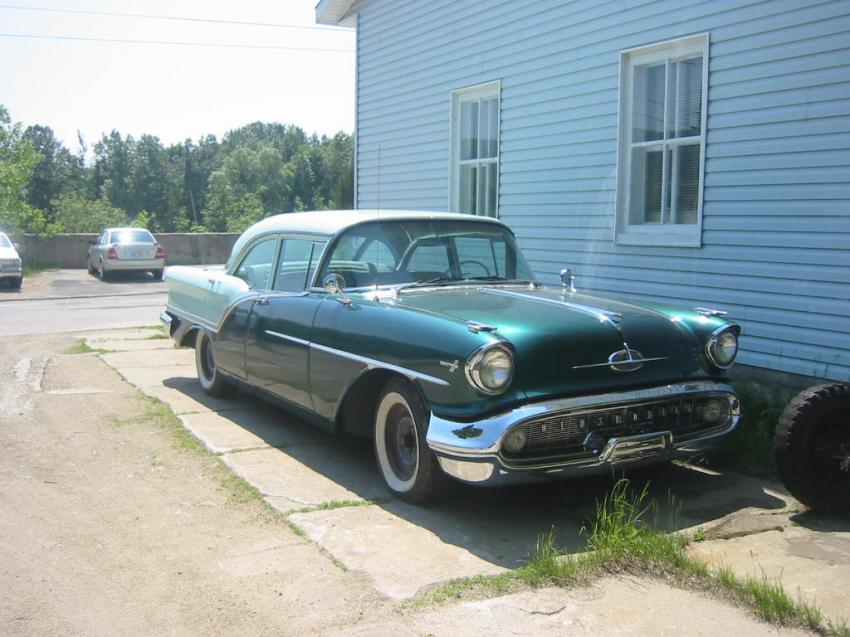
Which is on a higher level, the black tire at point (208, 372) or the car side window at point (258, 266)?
the car side window at point (258, 266)

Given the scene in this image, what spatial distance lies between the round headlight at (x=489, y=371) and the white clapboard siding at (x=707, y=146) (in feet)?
10.4

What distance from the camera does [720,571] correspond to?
357 centimetres

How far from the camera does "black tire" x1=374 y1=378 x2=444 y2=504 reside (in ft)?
14.4

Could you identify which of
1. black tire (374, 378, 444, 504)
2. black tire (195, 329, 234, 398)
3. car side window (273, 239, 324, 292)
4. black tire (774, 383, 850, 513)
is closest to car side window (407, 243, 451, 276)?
car side window (273, 239, 324, 292)

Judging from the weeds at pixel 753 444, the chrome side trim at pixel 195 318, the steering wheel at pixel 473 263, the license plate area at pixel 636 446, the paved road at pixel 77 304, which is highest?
the steering wheel at pixel 473 263

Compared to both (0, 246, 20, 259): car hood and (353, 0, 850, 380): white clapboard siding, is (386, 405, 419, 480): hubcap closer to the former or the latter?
(353, 0, 850, 380): white clapboard siding

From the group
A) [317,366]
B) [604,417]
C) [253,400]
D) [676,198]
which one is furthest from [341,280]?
[676,198]

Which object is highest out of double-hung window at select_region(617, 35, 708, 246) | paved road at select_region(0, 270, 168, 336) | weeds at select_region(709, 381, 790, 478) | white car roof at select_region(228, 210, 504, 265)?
double-hung window at select_region(617, 35, 708, 246)

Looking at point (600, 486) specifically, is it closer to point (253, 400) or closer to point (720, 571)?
point (720, 571)

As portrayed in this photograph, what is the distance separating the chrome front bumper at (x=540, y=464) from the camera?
13.0 ft

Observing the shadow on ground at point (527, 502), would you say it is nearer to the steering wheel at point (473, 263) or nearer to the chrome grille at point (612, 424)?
the chrome grille at point (612, 424)

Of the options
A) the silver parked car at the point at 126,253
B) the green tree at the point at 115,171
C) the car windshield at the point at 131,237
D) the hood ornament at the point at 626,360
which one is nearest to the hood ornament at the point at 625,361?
the hood ornament at the point at 626,360

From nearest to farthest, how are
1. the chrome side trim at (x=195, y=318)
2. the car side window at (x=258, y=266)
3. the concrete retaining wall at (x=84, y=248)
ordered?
the car side window at (x=258, y=266) → the chrome side trim at (x=195, y=318) → the concrete retaining wall at (x=84, y=248)

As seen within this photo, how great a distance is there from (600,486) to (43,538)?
9.85ft
